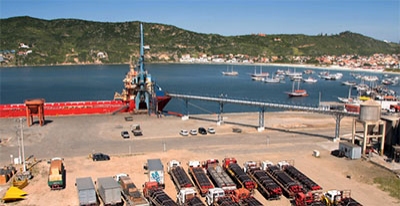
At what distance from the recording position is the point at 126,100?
6594cm

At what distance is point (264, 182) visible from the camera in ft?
96.6

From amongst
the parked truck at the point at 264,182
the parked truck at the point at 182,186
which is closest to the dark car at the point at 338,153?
the parked truck at the point at 264,182

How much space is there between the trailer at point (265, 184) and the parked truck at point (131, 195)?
8.92 metres

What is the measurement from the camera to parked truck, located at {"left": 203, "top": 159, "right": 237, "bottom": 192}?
28.5 metres

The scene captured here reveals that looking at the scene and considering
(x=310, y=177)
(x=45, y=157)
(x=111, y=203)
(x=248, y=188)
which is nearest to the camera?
(x=111, y=203)

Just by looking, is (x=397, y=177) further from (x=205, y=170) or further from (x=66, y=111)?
(x=66, y=111)

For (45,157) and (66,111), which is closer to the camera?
(45,157)

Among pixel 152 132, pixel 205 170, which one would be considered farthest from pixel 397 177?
pixel 152 132

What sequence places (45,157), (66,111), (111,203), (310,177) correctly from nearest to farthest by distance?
(111,203)
(310,177)
(45,157)
(66,111)

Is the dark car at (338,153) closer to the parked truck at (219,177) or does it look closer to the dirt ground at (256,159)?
the dirt ground at (256,159)

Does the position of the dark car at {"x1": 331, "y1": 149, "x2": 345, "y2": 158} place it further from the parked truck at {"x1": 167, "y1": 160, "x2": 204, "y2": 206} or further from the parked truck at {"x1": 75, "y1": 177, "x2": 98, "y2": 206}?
the parked truck at {"x1": 75, "y1": 177, "x2": 98, "y2": 206}

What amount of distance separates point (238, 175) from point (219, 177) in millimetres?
1629

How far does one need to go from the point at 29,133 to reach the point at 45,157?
1209 centimetres

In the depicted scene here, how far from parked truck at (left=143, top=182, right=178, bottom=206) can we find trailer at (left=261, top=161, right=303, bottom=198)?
344 inches
